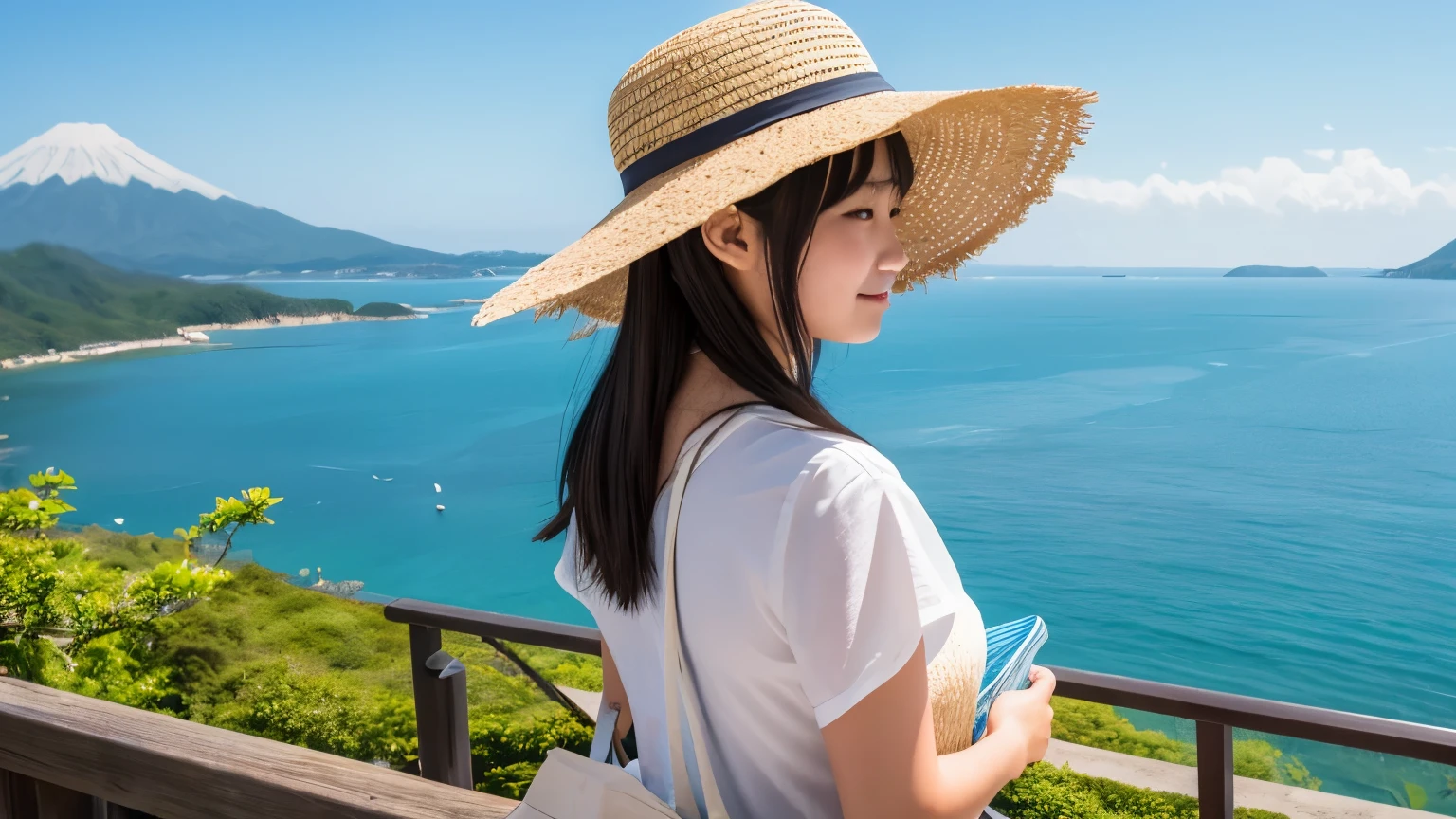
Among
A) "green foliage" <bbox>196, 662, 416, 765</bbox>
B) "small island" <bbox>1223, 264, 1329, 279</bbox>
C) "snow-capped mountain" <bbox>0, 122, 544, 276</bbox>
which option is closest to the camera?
"green foliage" <bbox>196, 662, 416, 765</bbox>

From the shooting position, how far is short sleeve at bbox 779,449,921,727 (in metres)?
0.60

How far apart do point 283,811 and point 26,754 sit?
387 millimetres

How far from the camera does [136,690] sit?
16.1ft

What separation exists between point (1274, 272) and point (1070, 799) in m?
73.9

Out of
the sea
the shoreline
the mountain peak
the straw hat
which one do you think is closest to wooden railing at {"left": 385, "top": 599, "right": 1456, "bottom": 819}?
the straw hat

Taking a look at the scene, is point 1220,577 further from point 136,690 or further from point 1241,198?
point 1241,198

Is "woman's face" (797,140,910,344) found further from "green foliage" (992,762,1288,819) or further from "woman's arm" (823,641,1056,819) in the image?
"green foliage" (992,762,1288,819)

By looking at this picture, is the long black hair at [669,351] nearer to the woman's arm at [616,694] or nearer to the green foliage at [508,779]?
the woman's arm at [616,694]

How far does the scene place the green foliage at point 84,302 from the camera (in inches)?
730

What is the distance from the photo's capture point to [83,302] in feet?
63.8

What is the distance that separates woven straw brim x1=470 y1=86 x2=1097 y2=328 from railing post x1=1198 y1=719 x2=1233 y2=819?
2.03ft

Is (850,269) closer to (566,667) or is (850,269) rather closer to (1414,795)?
(566,667)

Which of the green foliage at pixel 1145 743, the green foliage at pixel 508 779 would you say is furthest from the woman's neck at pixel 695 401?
the green foliage at pixel 1145 743

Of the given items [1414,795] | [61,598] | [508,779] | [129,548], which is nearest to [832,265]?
[61,598]
